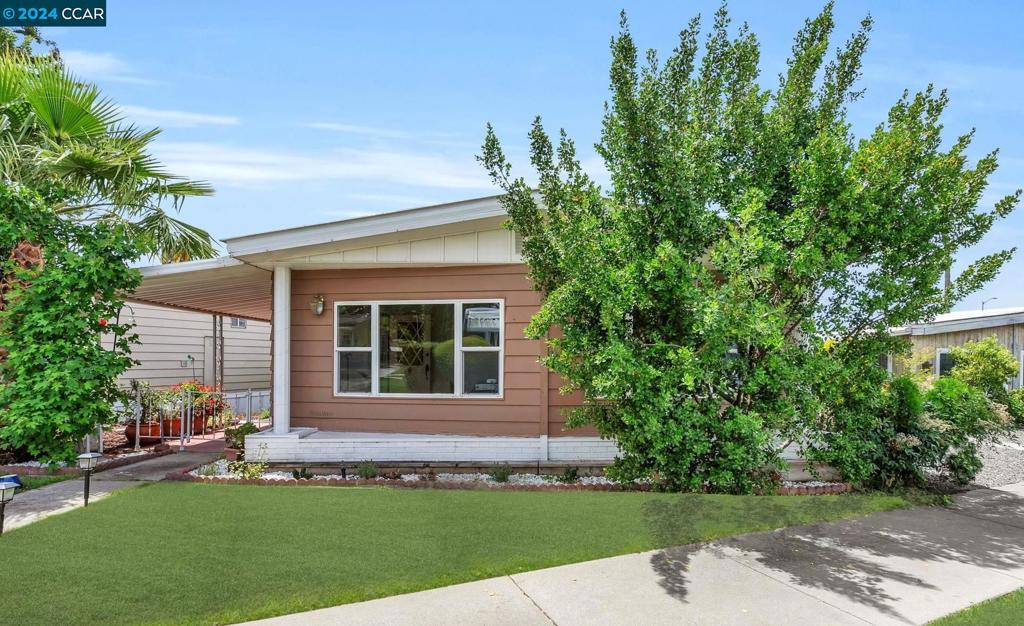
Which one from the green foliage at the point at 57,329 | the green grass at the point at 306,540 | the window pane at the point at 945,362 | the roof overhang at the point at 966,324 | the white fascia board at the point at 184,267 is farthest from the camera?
the window pane at the point at 945,362

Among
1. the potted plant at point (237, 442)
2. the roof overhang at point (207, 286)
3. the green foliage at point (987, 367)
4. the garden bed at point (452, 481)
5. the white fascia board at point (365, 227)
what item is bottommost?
the garden bed at point (452, 481)

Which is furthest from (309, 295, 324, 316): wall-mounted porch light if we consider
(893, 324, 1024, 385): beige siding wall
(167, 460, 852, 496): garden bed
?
(893, 324, 1024, 385): beige siding wall

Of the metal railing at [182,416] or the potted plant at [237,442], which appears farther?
the metal railing at [182,416]

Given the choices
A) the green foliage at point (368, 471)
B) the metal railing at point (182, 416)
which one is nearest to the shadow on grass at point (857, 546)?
the green foliage at point (368, 471)

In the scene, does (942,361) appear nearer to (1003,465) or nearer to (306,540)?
(1003,465)

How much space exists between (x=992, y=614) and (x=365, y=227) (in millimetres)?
6429

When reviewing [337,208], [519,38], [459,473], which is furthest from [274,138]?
[459,473]

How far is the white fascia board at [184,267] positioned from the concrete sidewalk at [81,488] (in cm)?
248

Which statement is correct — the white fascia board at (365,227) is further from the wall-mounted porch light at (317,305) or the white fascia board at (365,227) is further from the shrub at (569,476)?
the shrub at (569,476)

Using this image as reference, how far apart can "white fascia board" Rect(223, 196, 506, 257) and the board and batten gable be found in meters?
0.88

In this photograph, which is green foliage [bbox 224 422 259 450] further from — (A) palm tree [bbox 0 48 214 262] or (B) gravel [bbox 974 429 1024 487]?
(B) gravel [bbox 974 429 1024 487]

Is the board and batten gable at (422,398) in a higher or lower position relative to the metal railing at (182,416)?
higher

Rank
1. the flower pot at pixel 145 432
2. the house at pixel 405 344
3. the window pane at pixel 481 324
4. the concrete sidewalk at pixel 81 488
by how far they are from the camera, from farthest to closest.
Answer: the flower pot at pixel 145 432
the window pane at pixel 481 324
the house at pixel 405 344
the concrete sidewalk at pixel 81 488

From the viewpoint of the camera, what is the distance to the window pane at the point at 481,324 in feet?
25.7
